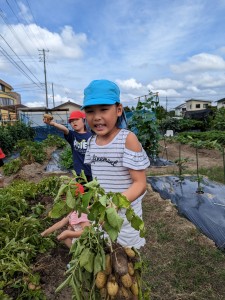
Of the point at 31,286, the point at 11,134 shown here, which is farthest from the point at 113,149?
the point at 11,134

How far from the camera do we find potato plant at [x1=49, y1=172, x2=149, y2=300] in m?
0.93

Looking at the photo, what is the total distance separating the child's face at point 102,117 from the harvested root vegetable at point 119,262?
2.30 feet

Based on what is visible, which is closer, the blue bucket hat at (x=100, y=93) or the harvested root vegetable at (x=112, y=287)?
the harvested root vegetable at (x=112, y=287)

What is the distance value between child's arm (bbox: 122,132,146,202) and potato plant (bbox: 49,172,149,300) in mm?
314

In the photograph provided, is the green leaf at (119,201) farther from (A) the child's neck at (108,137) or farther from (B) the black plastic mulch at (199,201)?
(B) the black plastic mulch at (199,201)

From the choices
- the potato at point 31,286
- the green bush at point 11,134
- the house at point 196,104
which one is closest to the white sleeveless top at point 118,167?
the potato at point 31,286

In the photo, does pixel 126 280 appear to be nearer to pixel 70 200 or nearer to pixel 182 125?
pixel 70 200

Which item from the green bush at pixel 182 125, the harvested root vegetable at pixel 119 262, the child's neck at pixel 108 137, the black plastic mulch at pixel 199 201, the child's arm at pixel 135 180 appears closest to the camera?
the harvested root vegetable at pixel 119 262

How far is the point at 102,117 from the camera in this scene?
1.47 meters

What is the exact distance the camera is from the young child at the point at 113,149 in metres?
1.42

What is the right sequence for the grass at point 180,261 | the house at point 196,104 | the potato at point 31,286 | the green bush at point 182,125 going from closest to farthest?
the potato at point 31,286, the grass at point 180,261, the green bush at point 182,125, the house at point 196,104

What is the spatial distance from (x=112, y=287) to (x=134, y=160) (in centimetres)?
69

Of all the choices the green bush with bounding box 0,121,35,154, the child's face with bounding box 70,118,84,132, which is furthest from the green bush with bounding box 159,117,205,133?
the child's face with bounding box 70,118,84,132

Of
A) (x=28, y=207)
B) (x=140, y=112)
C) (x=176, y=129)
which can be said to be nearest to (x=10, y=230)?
(x=28, y=207)
